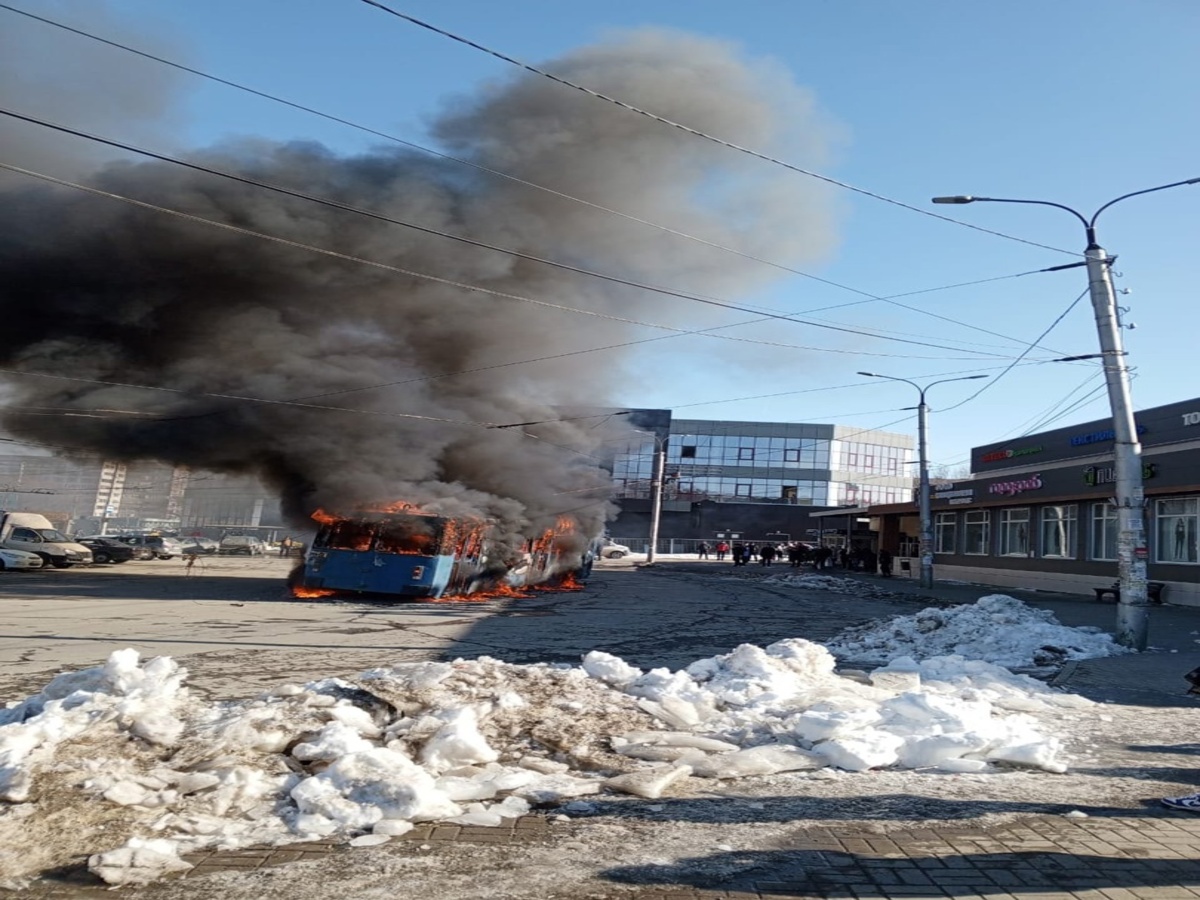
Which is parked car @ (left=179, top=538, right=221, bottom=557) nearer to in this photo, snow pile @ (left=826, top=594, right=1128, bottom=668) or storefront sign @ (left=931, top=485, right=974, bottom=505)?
storefront sign @ (left=931, top=485, right=974, bottom=505)

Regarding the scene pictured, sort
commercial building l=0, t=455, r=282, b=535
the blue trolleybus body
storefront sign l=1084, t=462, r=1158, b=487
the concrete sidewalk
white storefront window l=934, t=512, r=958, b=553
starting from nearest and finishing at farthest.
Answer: the concrete sidewalk
the blue trolleybus body
storefront sign l=1084, t=462, r=1158, b=487
white storefront window l=934, t=512, r=958, b=553
commercial building l=0, t=455, r=282, b=535

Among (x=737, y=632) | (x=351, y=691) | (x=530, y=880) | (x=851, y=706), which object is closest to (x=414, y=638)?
(x=737, y=632)

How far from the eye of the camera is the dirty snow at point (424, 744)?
13.4 feet

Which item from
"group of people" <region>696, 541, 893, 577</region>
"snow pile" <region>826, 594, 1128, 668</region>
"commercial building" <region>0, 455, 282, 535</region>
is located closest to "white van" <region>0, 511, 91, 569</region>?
"commercial building" <region>0, 455, 282, 535</region>

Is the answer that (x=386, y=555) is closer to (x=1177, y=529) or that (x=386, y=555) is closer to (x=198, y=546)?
(x=1177, y=529)

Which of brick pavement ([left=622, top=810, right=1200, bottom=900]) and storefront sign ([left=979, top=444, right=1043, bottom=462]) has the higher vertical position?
storefront sign ([left=979, top=444, right=1043, bottom=462])

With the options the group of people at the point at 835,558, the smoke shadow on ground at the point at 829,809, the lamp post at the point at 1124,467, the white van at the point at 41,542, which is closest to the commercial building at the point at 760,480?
the group of people at the point at 835,558

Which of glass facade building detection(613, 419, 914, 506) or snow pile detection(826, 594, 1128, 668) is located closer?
snow pile detection(826, 594, 1128, 668)

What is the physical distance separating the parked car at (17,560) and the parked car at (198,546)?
35.0 feet

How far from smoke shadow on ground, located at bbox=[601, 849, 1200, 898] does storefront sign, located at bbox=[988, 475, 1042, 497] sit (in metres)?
28.0

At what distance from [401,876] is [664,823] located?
1.37 m

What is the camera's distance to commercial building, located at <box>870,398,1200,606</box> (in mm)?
22203

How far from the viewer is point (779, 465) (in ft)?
233

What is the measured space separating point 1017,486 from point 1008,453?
163cm
